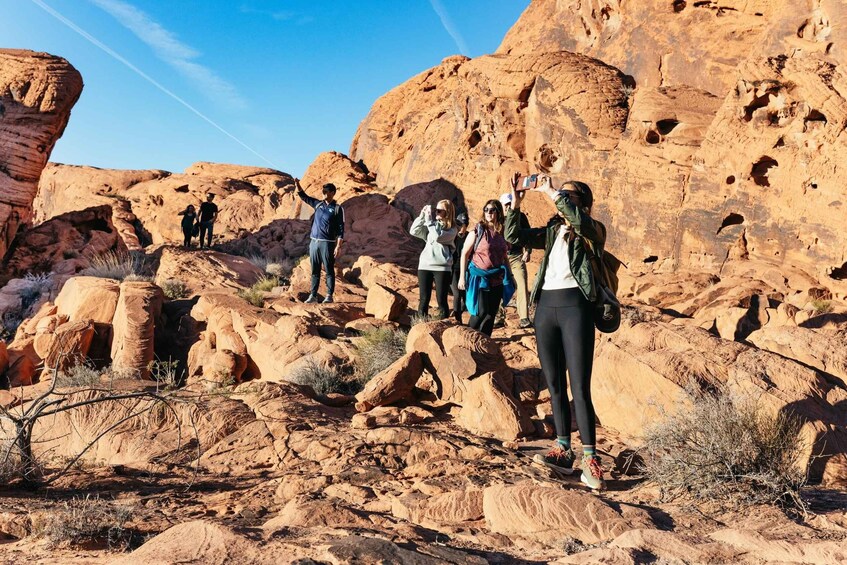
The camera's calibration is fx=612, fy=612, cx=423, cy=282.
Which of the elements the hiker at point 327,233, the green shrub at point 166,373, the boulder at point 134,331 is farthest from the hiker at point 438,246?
the boulder at point 134,331

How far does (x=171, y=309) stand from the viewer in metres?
11.1

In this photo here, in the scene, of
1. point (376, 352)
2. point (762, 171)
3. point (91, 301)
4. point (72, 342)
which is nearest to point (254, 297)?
point (91, 301)

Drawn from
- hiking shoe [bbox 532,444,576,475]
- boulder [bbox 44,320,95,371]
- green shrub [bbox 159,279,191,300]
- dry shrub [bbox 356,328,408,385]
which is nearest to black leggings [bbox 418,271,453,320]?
dry shrub [bbox 356,328,408,385]

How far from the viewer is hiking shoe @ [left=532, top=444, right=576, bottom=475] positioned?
4.23 meters

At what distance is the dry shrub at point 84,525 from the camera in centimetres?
304

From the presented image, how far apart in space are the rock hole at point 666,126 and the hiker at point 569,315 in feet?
41.4

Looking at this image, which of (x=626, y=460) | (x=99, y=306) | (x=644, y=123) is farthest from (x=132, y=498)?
(x=644, y=123)

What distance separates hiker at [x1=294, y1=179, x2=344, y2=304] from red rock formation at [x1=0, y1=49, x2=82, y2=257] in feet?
45.8

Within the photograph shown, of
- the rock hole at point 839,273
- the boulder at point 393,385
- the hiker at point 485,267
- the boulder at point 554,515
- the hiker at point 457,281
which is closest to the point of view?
the boulder at point 554,515

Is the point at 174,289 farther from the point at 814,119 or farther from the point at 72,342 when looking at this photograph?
the point at 814,119

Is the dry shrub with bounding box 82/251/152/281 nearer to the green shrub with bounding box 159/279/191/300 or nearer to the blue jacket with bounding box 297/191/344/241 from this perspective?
the green shrub with bounding box 159/279/191/300

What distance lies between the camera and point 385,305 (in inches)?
397

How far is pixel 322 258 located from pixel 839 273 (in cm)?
1039

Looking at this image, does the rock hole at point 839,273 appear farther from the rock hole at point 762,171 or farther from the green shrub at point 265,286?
the green shrub at point 265,286
